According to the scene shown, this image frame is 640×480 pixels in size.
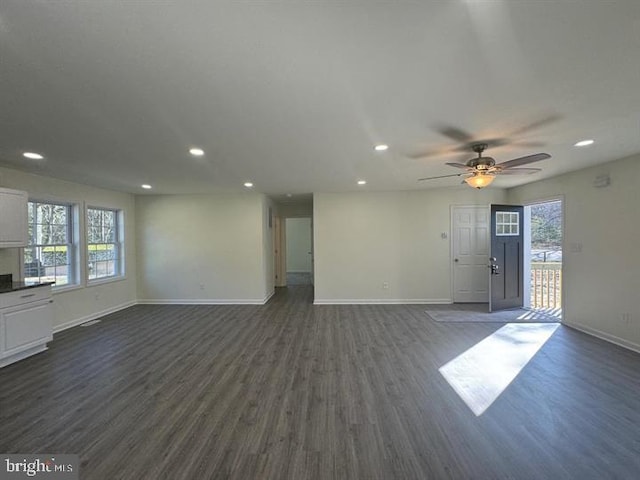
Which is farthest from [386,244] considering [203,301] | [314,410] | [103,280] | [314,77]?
[103,280]

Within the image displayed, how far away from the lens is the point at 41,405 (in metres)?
2.60

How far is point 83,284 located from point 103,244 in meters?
0.99

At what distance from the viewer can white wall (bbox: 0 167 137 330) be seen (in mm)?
4160

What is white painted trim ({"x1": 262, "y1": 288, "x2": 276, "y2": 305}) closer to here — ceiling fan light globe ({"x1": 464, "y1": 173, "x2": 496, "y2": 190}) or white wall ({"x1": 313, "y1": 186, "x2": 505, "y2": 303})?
white wall ({"x1": 313, "y1": 186, "x2": 505, "y2": 303})

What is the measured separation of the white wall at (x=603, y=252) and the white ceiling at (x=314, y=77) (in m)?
0.76

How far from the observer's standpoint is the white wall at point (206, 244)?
6.59 m

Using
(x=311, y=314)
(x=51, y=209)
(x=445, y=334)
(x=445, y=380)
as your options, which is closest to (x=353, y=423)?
(x=445, y=380)

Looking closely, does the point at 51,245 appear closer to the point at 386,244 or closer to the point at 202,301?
the point at 202,301

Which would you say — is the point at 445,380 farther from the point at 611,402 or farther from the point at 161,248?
the point at 161,248

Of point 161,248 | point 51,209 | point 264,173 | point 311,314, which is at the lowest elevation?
point 311,314

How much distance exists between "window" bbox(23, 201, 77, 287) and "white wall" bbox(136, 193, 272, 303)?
161 centimetres

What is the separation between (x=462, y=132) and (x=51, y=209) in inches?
244

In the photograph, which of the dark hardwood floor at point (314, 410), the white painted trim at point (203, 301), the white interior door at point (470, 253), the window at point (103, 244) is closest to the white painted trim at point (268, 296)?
the white painted trim at point (203, 301)

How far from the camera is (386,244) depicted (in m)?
6.47
